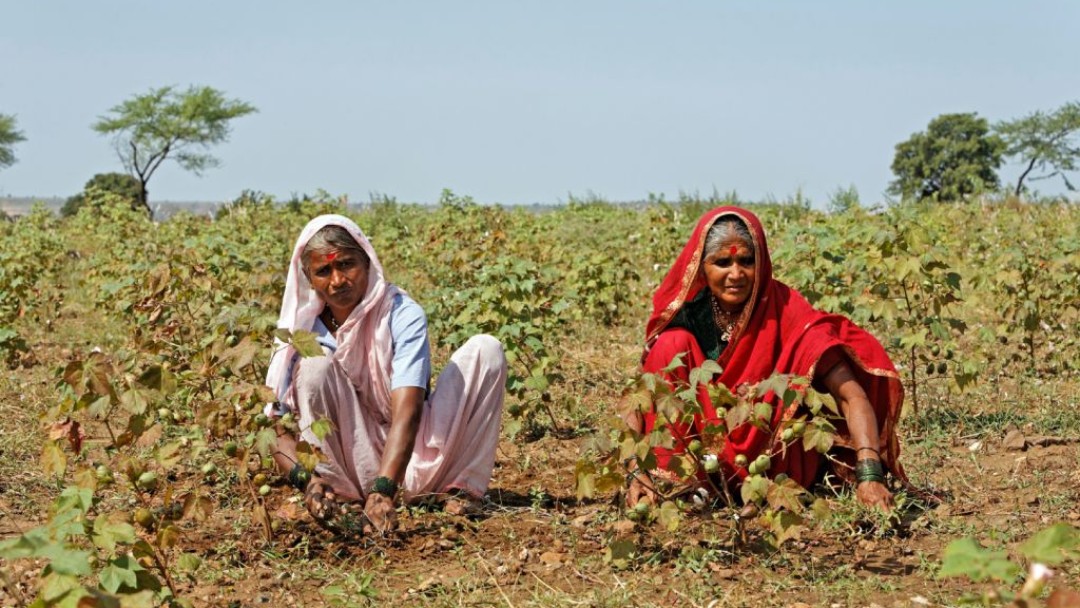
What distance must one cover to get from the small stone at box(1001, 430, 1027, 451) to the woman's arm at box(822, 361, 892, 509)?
96cm

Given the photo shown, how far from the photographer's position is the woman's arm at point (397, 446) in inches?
147

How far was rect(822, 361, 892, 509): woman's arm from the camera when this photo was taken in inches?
149

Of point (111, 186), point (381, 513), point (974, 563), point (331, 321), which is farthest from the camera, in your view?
point (111, 186)

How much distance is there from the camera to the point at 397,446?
386 centimetres

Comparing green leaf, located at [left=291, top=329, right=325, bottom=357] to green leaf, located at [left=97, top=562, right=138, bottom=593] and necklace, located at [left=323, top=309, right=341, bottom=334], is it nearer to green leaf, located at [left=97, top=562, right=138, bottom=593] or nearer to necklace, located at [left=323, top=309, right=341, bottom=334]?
necklace, located at [left=323, top=309, right=341, bottom=334]

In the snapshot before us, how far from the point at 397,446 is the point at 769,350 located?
44.3 inches

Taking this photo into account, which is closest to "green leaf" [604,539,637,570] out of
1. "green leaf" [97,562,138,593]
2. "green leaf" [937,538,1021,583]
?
"green leaf" [97,562,138,593]

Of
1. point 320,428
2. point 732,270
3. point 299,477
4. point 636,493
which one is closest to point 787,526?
point 636,493

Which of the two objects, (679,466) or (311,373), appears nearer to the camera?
(679,466)

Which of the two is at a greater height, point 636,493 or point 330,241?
point 330,241

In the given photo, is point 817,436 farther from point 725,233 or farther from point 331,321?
point 331,321

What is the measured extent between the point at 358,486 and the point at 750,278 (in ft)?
4.41

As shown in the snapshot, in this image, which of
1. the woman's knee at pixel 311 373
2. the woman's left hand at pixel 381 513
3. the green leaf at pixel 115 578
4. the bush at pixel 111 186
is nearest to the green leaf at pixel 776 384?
the woman's left hand at pixel 381 513

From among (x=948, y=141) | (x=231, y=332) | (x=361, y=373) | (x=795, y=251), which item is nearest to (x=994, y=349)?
(x=795, y=251)
